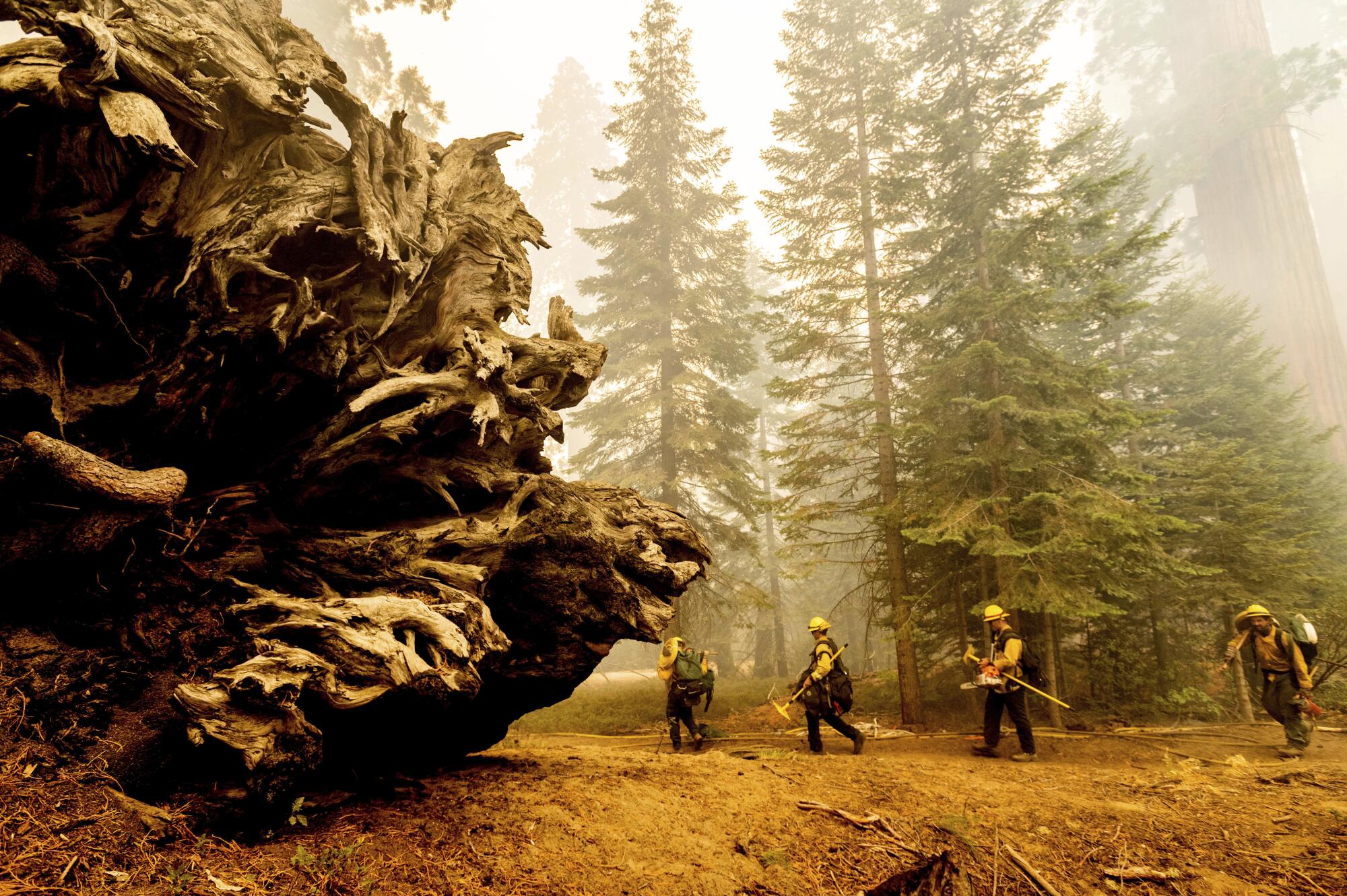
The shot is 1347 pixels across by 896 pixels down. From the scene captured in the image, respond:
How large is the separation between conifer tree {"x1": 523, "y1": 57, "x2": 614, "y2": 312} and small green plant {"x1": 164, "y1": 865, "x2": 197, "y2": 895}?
46218 millimetres

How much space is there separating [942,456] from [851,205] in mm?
6706

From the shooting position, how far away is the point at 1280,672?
827cm

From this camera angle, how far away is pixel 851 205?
532 inches

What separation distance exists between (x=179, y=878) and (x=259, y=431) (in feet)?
10.7

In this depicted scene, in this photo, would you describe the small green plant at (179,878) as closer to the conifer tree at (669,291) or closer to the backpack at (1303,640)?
the backpack at (1303,640)

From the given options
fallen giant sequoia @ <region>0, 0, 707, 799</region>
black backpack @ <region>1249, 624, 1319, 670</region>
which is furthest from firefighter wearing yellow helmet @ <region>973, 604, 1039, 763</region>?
fallen giant sequoia @ <region>0, 0, 707, 799</region>

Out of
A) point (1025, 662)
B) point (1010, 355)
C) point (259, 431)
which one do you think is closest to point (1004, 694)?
point (1025, 662)

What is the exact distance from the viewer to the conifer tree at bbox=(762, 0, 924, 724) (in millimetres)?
12055

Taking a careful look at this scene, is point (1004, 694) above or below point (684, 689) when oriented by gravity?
above

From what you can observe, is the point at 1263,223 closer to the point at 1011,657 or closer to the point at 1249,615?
the point at 1249,615

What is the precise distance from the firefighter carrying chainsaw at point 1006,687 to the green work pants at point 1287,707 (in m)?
3.58

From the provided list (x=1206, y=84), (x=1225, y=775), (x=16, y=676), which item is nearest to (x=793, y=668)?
(x=1225, y=775)

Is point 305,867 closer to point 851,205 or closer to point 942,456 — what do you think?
point 942,456

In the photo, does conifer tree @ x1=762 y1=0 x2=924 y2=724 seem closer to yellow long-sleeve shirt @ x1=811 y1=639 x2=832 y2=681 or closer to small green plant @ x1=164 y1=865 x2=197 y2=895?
yellow long-sleeve shirt @ x1=811 y1=639 x2=832 y2=681
